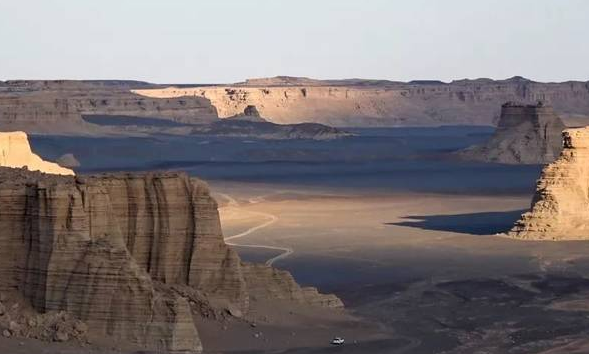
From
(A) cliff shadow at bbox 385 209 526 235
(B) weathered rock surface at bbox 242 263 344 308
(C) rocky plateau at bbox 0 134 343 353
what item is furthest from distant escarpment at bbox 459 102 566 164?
(C) rocky plateau at bbox 0 134 343 353

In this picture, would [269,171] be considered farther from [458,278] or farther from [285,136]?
[458,278]

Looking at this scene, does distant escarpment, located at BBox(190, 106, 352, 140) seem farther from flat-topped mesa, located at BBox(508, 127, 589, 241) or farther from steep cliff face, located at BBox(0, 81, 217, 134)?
flat-topped mesa, located at BBox(508, 127, 589, 241)

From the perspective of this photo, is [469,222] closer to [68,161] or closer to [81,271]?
[81,271]

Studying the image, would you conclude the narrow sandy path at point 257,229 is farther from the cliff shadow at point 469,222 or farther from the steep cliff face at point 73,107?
the steep cliff face at point 73,107

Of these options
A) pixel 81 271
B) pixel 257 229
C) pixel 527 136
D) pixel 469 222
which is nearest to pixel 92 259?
pixel 81 271

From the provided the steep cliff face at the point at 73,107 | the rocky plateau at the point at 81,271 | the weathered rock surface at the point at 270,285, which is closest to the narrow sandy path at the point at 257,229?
the weathered rock surface at the point at 270,285

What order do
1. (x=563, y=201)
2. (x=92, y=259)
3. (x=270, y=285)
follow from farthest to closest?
1. (x=563, y=201)
2. (x=270, y=285)
3. (x=92, y=259)

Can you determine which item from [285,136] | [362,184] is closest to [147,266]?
[362,184]
